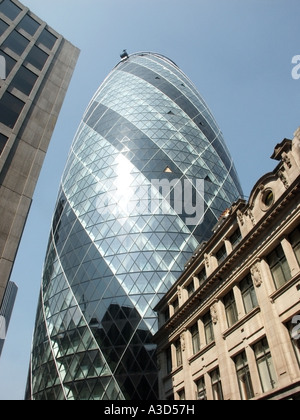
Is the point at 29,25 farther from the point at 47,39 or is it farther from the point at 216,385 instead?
the point at 216,385

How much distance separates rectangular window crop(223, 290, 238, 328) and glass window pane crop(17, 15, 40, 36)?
78.4 ft

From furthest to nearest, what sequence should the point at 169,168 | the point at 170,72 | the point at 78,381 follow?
the point at 170,72, the point at 169,168, the point at 78,381

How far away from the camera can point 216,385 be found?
20.0 metres

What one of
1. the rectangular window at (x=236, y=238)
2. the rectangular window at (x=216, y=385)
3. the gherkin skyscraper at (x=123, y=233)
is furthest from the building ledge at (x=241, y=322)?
the gherkin skyscraper at (x=123, y=233)

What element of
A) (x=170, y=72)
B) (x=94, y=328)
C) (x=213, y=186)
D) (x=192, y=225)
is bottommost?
(x=94, y=328)

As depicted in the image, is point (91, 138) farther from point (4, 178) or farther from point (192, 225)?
point (4, 178)

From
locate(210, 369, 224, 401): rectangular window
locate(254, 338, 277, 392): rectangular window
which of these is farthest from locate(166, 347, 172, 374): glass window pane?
locate(254, 338, 277, 392): rectangular window

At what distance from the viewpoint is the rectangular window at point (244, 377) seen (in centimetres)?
1713

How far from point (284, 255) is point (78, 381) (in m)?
32.7

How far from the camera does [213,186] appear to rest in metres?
57.7

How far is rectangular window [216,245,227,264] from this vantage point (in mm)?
22831

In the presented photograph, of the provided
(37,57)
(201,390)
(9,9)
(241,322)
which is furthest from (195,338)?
(9,9)

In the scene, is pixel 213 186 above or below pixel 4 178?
above
